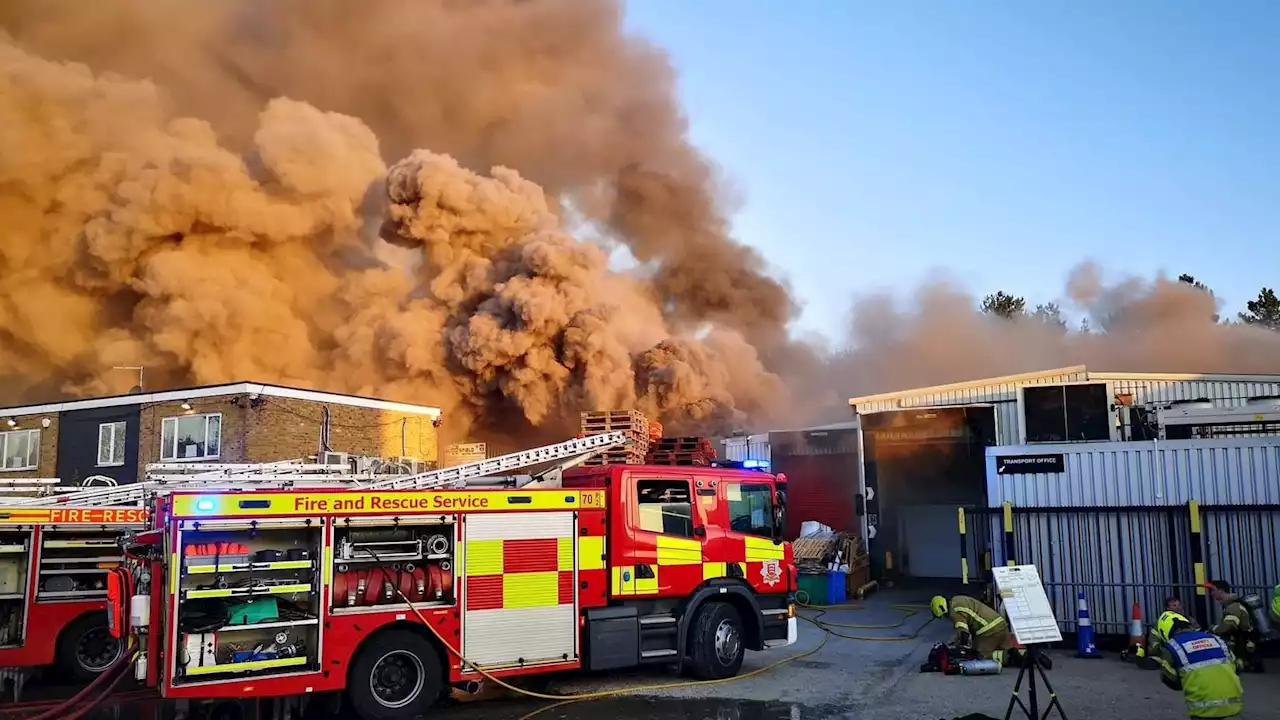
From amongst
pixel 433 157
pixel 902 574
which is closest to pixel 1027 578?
pixel 902 574

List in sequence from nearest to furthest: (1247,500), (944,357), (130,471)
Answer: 1. (1247,500)
2. (130,471)
3. (944,357)

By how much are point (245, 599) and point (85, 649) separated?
14.8 ft

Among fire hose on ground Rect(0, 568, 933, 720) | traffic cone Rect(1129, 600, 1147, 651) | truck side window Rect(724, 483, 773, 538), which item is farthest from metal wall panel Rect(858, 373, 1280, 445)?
truck side window Rect(724, 483, 773, 538)

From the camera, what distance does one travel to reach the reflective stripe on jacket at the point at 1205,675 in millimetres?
6328

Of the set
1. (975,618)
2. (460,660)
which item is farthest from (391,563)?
(975,618)

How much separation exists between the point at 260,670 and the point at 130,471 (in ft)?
62.3

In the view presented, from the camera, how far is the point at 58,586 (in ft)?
37.1

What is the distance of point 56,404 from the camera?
2580 centimetres

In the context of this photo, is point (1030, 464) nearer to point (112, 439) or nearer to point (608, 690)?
point (608, 690)

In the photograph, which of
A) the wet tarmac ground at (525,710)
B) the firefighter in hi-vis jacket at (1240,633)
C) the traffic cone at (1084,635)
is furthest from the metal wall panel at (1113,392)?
the wet tarmac ground at (525,710)

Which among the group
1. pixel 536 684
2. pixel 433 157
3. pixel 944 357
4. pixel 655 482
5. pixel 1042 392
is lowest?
pixel 536 684

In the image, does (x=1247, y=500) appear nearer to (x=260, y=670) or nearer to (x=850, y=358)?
(x=260, y=670)

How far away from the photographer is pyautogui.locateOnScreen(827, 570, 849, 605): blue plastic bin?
715 inches

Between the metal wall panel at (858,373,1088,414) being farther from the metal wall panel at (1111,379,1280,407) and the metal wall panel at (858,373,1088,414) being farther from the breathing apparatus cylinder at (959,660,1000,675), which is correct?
the breathing apparatus cylinder at (959,660,1000,675)
